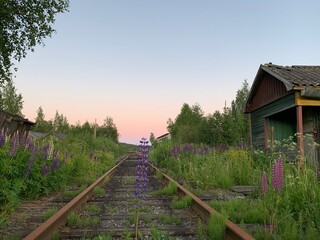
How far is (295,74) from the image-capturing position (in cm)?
1398

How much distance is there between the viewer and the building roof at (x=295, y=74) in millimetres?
11977

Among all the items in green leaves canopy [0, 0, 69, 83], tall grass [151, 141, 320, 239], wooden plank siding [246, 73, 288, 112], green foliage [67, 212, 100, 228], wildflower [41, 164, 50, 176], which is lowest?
green foliage [67, 212, 100, 228]

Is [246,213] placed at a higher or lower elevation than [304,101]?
lower

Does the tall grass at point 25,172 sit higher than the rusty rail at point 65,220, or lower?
higher

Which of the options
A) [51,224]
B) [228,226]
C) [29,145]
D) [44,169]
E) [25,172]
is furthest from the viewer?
[29,145]

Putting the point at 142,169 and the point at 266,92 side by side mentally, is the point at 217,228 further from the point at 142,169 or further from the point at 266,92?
the point at 266,92

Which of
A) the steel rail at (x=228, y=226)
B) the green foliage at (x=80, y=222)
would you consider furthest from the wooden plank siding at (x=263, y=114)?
the green foliage at (x=80, y=222)

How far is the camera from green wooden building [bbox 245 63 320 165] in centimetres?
1198

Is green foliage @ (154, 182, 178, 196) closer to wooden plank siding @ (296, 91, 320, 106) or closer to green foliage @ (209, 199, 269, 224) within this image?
green foliage @ (209, 199, 269, 224)

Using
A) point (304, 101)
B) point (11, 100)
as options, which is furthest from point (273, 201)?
point (11, 100)

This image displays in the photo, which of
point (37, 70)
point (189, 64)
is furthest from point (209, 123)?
point (37, 70)

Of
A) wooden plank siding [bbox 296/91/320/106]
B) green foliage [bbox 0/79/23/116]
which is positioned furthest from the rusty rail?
green foliage [bbox 0/79/23/116]

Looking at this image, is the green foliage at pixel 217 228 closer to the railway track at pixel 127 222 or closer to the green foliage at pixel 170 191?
the railway track at pixel 127 222

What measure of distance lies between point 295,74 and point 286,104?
1.46m
